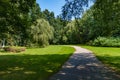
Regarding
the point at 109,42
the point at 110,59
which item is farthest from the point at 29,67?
the point at 109,42

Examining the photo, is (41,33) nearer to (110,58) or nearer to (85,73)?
(110,58)

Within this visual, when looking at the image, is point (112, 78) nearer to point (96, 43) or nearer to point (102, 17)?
point (102, 17)

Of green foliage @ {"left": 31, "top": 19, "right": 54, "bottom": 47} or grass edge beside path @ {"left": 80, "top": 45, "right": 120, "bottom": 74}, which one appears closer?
grass edge beside path @ {"left": 80, "top": 45, "right": 120, "bottom": 74}

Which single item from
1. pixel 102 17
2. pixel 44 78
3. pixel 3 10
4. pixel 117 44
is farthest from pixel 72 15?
pixel 117 44

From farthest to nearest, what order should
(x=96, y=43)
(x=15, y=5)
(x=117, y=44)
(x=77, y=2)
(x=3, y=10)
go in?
(x=96, y=43)
(x=117, y=44)
(x=15, y=5)
(x=3, y=10)
(x=77, y=2)

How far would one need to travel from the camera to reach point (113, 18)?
483 inches

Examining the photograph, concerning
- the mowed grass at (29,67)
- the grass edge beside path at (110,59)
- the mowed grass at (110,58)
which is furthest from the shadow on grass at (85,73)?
the mowed grass at (110,58)

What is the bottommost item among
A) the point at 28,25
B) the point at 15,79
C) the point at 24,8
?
the point at 15,79

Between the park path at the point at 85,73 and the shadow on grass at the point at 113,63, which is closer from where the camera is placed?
the park path at the point at 85,73

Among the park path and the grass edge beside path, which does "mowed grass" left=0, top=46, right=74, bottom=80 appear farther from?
the grass edge beside path

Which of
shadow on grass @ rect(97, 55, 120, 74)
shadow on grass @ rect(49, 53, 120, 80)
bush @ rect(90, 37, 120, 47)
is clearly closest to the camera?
shadow on grass @ rect(49, 53, 120, 80)

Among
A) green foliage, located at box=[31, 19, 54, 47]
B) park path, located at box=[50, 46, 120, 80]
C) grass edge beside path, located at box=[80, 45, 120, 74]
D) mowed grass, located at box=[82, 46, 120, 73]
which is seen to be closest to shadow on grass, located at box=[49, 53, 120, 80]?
park path, located at box=[50, 46, 120, 80]

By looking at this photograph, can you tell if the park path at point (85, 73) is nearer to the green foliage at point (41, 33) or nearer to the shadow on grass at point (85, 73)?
the shadow on grass at point (85, 73)

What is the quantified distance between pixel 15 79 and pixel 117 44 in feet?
118
